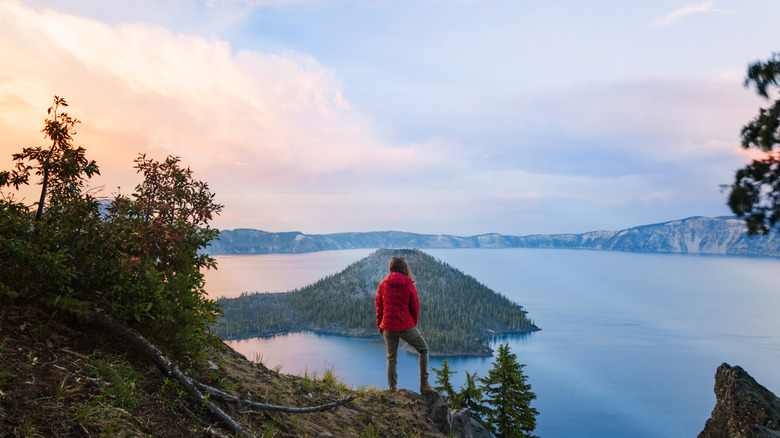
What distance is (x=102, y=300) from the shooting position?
6012 mm

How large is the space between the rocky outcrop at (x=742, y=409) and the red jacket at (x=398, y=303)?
53.2 ft

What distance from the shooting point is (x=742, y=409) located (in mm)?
17500

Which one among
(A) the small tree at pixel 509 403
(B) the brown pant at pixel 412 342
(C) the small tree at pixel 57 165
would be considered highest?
(C) the small tree at pixel 57 165

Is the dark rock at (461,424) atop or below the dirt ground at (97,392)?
below

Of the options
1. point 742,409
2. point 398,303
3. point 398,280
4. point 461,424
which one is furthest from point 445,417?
point 742,409

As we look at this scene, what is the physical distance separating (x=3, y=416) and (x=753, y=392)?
25.3 metres

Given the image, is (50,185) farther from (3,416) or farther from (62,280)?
(3,416)

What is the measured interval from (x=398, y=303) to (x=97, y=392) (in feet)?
22.2

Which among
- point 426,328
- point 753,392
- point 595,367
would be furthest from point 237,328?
point 753,392

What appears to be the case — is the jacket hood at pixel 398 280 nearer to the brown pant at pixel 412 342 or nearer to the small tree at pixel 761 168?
the brown pant at pixel 412 342

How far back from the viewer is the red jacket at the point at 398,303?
1048cm

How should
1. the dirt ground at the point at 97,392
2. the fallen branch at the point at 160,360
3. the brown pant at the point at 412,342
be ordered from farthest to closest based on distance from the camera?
the brown pant at the point at 412,342
the fallen branch at the point at 160,360
the dirt ground at the point at 97,392

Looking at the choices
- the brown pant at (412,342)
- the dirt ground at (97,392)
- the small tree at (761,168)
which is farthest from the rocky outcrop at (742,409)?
the dirt ground at (97,392)

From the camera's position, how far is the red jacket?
1048 cm
